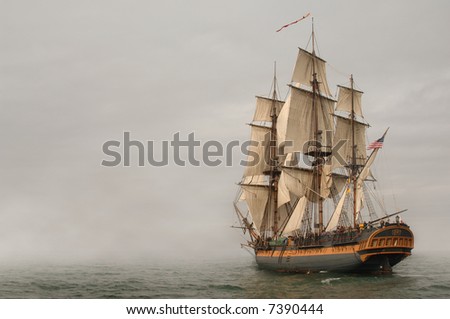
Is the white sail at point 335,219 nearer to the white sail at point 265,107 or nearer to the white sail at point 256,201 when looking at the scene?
the white sail at point 256,201

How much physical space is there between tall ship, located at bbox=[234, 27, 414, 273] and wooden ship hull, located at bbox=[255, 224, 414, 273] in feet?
0.26

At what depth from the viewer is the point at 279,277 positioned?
3866 cm

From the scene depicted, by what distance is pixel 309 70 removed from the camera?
46875mm

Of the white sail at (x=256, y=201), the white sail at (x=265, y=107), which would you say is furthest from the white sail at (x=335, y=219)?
the white sail at (x=265, y=107)

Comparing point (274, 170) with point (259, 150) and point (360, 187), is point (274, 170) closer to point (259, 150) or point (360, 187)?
point (259, 150)

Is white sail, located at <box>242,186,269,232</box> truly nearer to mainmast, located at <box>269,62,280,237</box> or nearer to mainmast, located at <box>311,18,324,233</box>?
mainmast, located at <box>269,62,280,237</box>

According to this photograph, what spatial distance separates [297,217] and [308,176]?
4.49m

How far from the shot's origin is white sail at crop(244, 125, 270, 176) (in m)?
52.4

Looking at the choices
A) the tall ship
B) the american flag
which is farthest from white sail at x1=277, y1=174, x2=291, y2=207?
the american flag

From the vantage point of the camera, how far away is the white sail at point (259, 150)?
172ft

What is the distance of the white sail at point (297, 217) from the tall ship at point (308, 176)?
9 centimetres

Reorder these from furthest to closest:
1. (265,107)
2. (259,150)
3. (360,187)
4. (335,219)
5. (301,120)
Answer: (265,107), (259,150), (301,120), (360,187), (335,219)

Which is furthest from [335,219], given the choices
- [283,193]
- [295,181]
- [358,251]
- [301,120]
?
[301,120]
